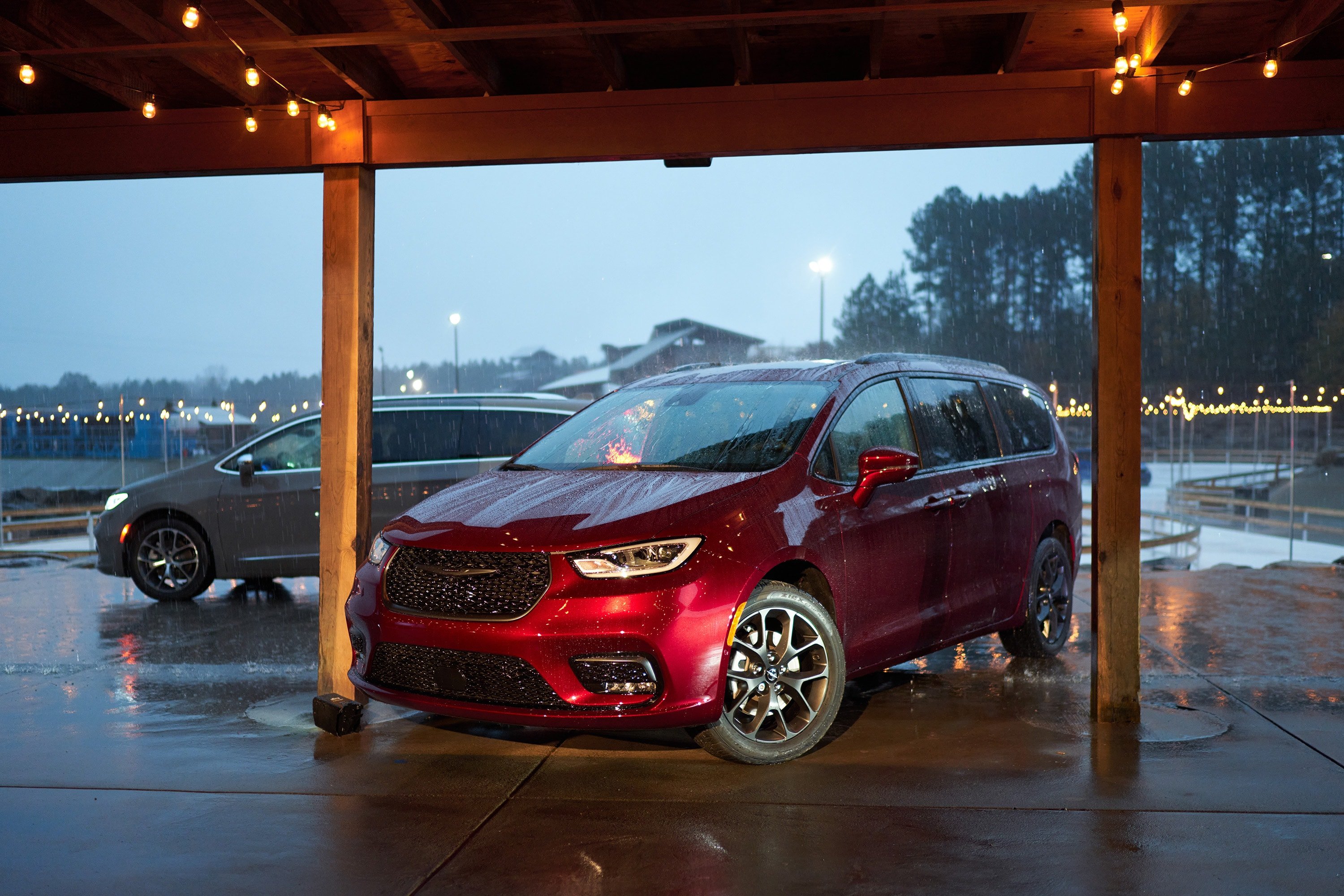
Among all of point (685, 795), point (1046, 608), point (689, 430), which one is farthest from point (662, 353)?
point (685, 795)

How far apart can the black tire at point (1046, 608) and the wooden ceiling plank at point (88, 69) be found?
17.4 ft

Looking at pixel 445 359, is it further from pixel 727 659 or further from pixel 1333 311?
pixel 727 659

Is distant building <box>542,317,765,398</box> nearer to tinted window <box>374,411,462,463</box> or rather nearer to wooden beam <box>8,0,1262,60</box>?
tinted window <box>374,411,462,463</box>

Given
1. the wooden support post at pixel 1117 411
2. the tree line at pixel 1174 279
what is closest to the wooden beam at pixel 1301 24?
the wooden support post at pixel 1117 411

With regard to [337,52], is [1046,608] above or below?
below

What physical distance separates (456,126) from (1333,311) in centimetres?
5742

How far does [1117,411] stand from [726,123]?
2226mm

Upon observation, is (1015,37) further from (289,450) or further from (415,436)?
(289,450)

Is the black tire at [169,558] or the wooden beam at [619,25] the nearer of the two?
the wooden beam at [619,25]

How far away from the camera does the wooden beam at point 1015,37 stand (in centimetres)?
505

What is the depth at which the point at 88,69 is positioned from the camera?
574 cm

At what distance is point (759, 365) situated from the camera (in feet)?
19.4

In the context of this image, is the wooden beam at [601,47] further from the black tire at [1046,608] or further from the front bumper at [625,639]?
the black tire at [1046,608]

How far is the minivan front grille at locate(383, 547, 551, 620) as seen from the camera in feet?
14.3
